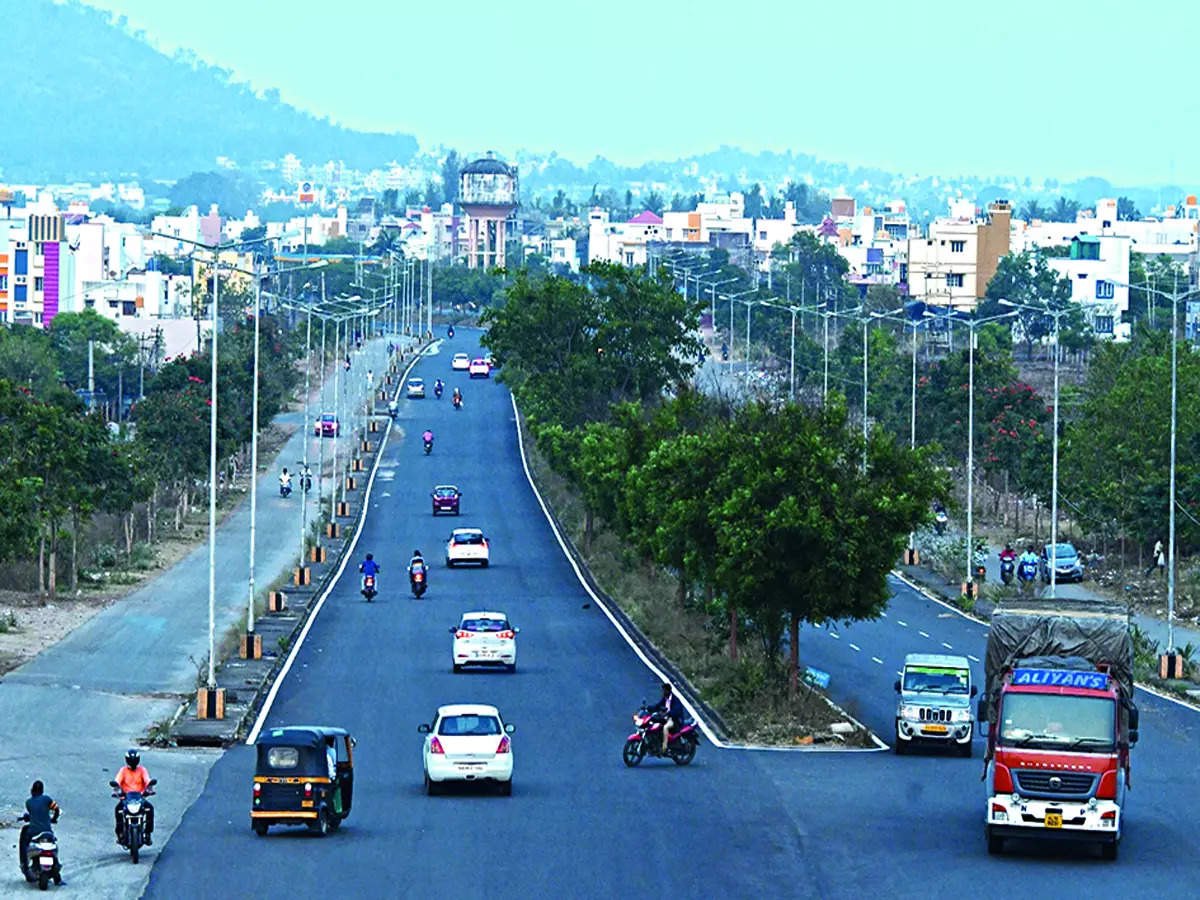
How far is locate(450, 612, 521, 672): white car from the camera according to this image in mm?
54344

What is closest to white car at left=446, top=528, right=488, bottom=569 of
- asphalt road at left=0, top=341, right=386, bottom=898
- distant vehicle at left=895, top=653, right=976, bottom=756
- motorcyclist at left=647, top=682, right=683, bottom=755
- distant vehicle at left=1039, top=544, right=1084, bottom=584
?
asphalt road at left=0, top=341, right=386, bottom=898

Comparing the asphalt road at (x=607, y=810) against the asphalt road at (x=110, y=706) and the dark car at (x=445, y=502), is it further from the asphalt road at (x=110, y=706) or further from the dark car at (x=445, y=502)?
the dark car at (x=445, y=502)

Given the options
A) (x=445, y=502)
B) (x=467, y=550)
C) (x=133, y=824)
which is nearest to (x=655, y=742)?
(x=133, y=824)

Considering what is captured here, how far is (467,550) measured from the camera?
8081 cm

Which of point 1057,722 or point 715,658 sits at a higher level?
point 1057,722

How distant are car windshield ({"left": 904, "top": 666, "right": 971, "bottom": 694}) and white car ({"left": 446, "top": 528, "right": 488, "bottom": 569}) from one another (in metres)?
37.4

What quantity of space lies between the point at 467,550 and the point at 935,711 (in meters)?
39.2

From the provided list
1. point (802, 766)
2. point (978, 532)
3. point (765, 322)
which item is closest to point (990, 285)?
point (765, 322)

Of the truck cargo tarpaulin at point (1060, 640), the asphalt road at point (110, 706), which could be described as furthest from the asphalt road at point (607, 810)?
the truck cargo tarpaulin at point (1060, 640)

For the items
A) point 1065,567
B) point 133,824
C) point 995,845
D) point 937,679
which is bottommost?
point 1065,567

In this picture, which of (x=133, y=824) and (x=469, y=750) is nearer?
(x=133, y=824)

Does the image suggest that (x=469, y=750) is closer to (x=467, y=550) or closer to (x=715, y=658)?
(x=715, y=658)

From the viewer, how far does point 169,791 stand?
37.7 m

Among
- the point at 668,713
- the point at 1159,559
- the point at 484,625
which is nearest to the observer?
the point at 668,713
